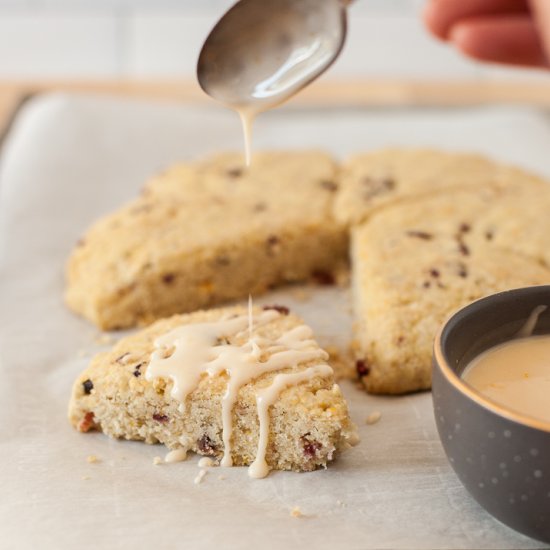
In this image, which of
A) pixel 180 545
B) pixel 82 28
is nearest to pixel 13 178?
pixel 180 545

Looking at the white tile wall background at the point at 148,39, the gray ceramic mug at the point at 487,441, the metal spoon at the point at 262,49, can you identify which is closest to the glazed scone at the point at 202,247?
the metal spoon at the point at 262,49

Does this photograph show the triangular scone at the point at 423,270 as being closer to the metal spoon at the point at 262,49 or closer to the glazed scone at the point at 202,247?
the glazed scone at the point at 202,247

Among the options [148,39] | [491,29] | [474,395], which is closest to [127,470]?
[474,395]

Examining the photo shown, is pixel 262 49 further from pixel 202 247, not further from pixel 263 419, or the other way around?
pixel 263 419

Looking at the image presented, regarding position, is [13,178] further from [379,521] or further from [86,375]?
[379,521]

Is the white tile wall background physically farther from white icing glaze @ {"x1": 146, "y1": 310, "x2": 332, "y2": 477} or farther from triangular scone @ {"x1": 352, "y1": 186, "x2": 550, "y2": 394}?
white icing glaze @ {"x1": 146, "y1": 310, "x2": 332, "y2": 477}
